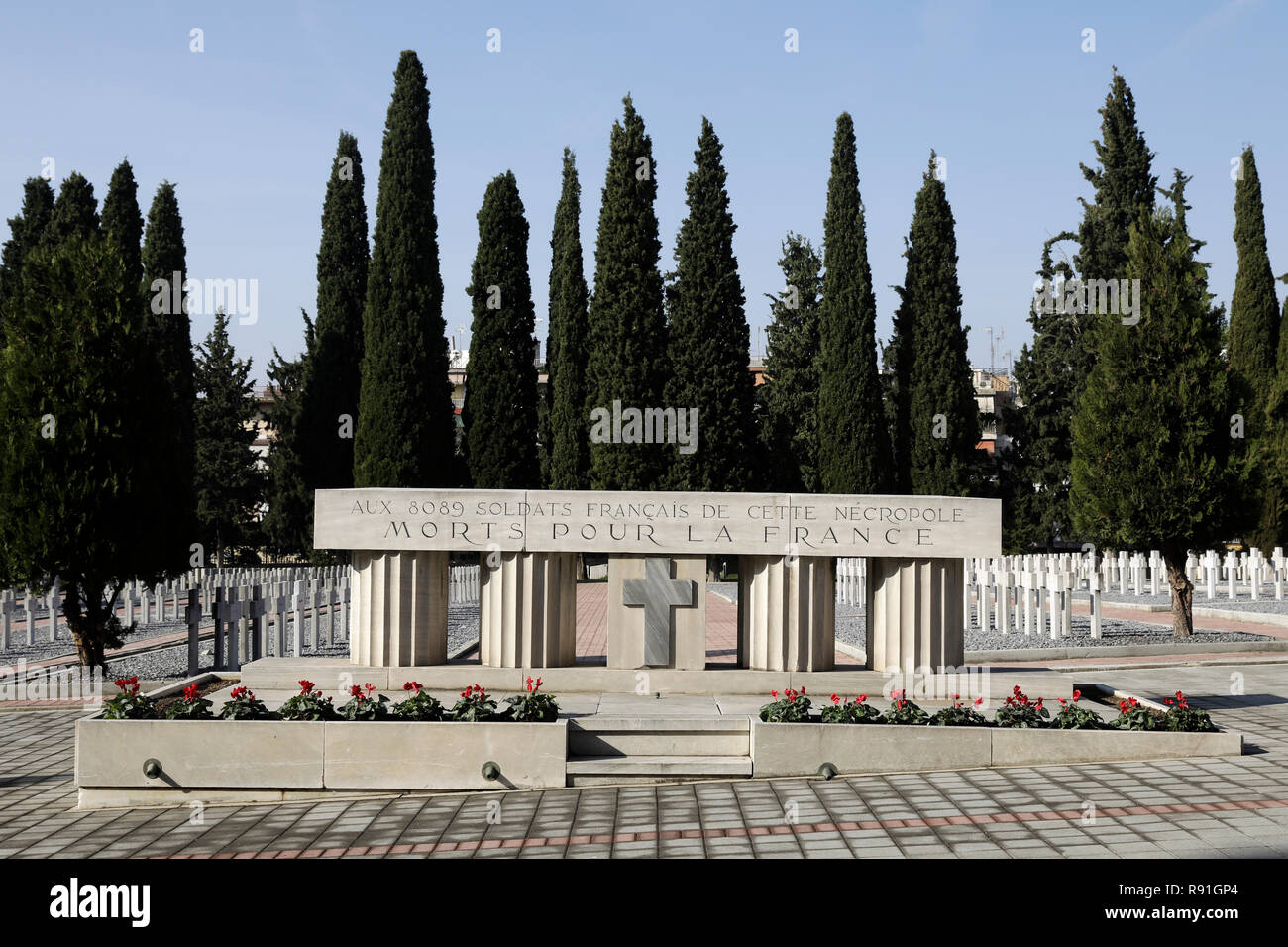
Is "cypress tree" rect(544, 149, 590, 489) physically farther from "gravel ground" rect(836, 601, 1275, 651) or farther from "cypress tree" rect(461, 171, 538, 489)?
"gravel ground" rect(836, 601, 1275, 651)

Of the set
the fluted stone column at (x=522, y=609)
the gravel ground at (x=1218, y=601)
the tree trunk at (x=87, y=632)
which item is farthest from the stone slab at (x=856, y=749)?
the gravel ground at (x=1218, y=601)

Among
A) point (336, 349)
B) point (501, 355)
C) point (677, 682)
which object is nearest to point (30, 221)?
point (336, 349)

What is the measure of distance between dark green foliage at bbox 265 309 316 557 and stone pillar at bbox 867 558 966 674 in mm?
29945

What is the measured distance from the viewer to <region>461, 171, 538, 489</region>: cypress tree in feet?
117

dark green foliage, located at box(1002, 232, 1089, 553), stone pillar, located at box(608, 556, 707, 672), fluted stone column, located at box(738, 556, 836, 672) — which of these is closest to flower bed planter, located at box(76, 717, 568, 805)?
stone pillar, located at box(608, 556, 707, 672)

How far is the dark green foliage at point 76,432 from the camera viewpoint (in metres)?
14.1

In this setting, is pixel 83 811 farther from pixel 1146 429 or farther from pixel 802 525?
pixel 1146 429

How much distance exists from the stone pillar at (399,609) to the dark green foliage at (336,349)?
2651 cm

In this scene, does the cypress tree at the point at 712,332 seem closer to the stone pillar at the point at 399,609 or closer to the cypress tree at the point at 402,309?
the cypress tree at the point at 402,309
